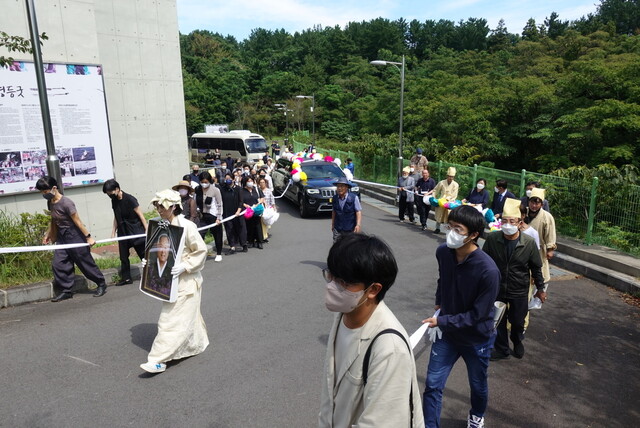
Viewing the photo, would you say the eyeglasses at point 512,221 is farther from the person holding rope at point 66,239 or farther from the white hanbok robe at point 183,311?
the person holding rope at point 66,239

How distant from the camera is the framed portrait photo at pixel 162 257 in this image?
15.2 ft

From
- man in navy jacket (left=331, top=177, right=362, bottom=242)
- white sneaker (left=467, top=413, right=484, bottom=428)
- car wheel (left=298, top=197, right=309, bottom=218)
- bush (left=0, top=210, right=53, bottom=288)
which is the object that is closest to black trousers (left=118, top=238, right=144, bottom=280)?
bush (left=0, top=210, right=53, bottom=288)

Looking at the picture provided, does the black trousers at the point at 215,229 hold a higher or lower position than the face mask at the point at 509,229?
lower

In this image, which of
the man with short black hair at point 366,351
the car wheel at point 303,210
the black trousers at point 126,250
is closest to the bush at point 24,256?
the black trousers at point 126,250

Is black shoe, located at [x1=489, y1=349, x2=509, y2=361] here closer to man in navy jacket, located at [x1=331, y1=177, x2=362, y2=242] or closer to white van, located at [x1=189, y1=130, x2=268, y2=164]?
man in navy jacket, located at [x1=331, y1=177, x2=362, y2=242]

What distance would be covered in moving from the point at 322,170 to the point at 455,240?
12729 millimetres

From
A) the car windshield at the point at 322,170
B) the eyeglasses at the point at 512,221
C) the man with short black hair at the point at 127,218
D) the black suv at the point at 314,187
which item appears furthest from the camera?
the car windshield at the point at 322,170

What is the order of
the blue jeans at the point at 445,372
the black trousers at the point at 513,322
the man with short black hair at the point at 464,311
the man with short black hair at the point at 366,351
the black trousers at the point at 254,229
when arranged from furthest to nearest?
the black trousers at the point at 254,229
the black trousers at the point at 513,322
the blue jeans at the point at 445,372
the man with short black hair at the point at 464,311
the man with short black hair at the point at 366,351

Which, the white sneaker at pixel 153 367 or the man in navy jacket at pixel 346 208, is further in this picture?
the man in navy jacket at pixel 346 208

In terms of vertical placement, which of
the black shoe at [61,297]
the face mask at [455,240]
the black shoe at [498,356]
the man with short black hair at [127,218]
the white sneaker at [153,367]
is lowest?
the black shoe at [498,356]

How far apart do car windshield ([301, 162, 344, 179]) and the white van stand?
52.6 feet

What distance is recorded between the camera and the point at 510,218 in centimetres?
427

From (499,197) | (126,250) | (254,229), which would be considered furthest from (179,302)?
(499,197)

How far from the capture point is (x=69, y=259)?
6.68 m
